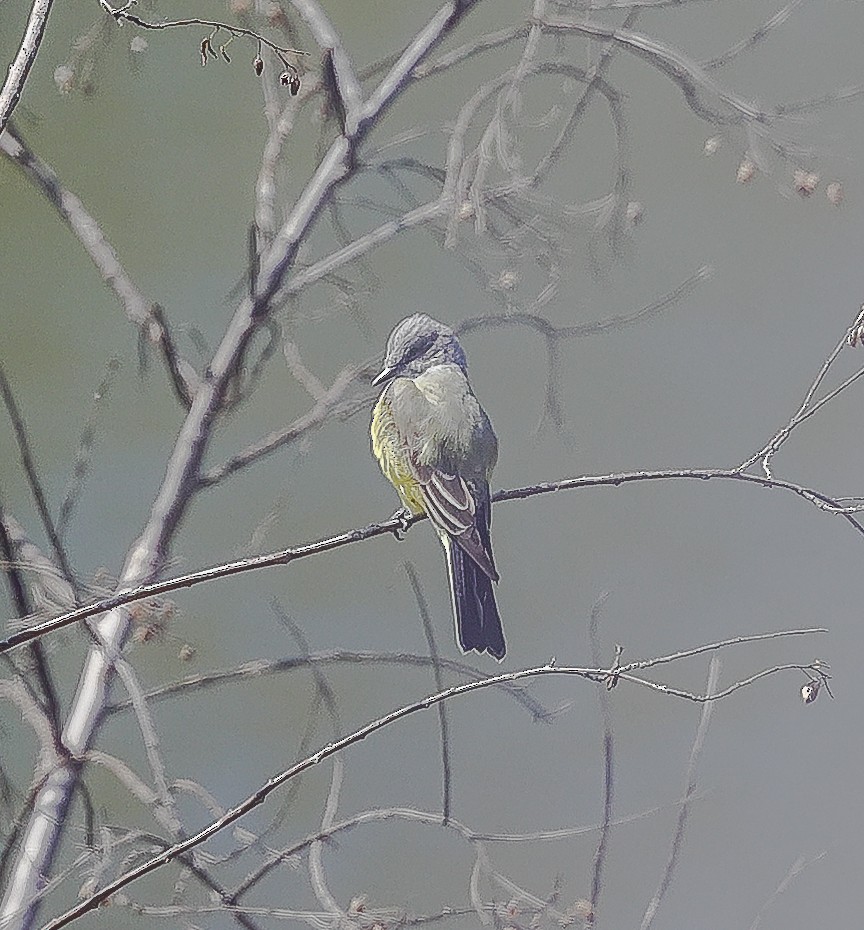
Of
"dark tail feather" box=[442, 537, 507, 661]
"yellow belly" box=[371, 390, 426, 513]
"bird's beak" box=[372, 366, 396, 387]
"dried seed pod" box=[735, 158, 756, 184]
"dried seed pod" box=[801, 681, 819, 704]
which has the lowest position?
"dried seed pod" box=[801, 681, 819, 704]

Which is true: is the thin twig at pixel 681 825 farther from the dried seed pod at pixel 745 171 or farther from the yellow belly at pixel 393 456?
the dried seed pod at pixel 745 171

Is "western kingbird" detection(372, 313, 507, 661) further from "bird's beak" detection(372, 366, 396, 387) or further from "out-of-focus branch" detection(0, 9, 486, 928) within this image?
"out-of-focus branch" detection(0, 9, 486, 928)

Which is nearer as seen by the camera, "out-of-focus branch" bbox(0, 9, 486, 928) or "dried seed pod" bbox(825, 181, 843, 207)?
"out-of-focus branch" bbox(0, 9, 486, 928)

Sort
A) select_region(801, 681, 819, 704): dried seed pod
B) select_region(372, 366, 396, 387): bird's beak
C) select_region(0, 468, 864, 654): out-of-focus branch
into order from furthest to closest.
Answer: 1. select_region(372, 366, 396, 387): bird's beak
2. select_region(801, 681, 819, 704): dried seed pod
3. select_region(0, 468, 864, 654): out-of-focus branch

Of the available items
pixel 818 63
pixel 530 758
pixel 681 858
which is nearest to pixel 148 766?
pixel 530 758

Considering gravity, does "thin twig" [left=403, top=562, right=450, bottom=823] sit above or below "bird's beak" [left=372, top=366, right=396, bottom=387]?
below

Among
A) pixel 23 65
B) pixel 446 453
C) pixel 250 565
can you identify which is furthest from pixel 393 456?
pixel 23 65

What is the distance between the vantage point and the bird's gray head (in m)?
1.34

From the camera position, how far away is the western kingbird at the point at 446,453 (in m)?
1.29

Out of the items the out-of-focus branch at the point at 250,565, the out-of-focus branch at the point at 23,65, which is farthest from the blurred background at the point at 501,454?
the out-of-focus branch at the point at 23,65

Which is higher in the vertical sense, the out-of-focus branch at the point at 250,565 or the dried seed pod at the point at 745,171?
the dried seed pod at the point at 745,171

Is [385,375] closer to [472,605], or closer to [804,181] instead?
[472,605]

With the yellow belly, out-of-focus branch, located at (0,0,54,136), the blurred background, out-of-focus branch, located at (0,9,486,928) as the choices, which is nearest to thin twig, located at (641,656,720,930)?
the blurred background

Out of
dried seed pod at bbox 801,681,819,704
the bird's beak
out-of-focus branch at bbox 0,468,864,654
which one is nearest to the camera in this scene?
out-of-focus branch at bbox 0,468,864,654
